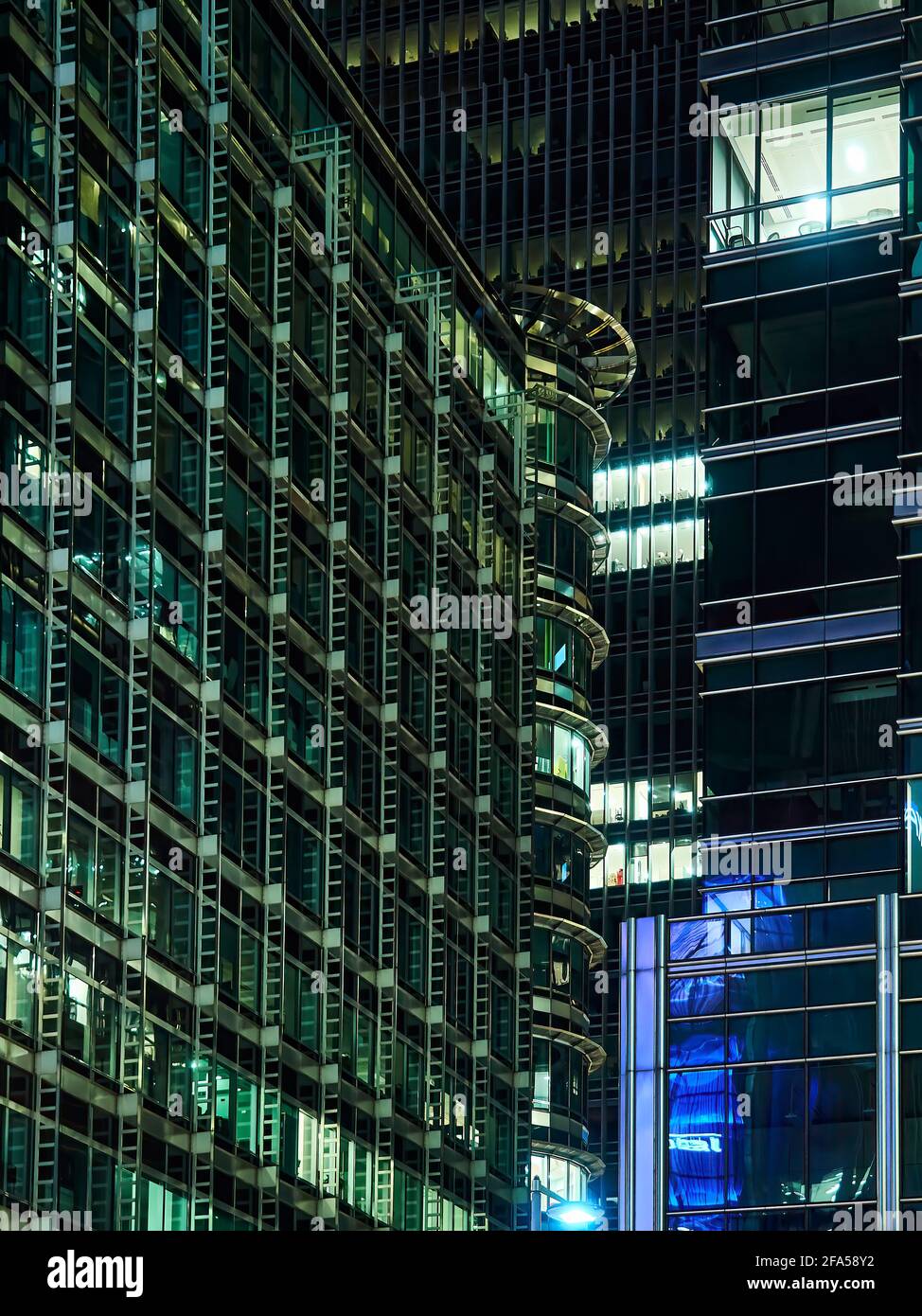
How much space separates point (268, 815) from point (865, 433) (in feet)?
65.8

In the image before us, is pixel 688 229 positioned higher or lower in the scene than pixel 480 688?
higher

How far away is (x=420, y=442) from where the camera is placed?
88125 millimetres

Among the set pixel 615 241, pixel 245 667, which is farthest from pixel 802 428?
pixel 615 241

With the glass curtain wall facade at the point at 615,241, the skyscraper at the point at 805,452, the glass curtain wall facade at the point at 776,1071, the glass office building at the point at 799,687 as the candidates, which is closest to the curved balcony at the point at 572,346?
the glass curtain wall facade at the point at 615,241

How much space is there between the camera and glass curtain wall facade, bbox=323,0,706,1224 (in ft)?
439

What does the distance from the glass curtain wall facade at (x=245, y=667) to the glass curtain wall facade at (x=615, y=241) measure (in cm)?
3838

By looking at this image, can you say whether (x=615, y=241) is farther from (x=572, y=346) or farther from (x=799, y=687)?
(x=799, y=687)

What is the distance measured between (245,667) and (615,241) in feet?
272

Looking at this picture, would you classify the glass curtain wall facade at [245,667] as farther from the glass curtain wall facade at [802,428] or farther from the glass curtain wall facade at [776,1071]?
the glass curtain wall facade at [802,428]

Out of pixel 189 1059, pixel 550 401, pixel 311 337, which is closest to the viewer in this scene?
pixel 189 1059

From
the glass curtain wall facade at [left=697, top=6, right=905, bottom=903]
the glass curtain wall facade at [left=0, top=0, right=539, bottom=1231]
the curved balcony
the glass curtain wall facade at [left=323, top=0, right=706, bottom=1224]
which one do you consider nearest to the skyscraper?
the glass curtain wall facade at [left=697, top=6, right=905, bottom=903]

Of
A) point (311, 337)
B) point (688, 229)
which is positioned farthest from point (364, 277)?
point (688, 229)

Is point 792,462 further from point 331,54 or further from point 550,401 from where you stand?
point 550,401

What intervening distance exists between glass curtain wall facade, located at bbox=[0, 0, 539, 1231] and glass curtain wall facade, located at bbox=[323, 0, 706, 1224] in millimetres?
38377
